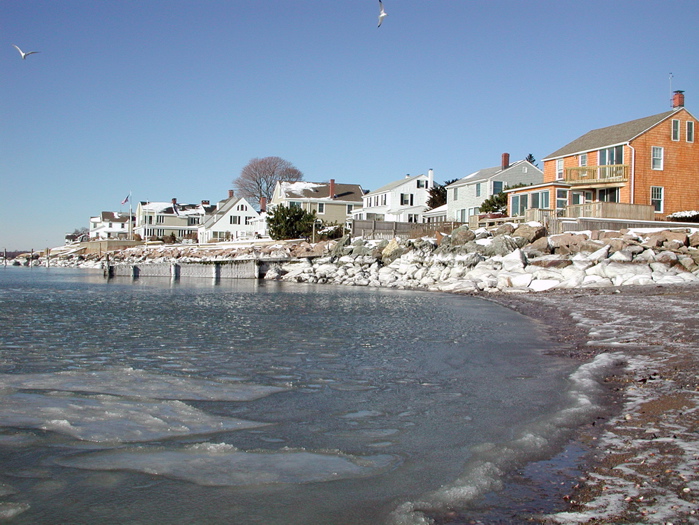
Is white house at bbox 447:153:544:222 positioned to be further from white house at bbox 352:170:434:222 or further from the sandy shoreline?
the sandy shoreline

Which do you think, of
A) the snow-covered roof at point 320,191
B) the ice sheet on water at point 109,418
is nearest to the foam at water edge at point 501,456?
the ice sheet on water at point 109,418

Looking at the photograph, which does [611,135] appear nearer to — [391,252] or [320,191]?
[391,252]

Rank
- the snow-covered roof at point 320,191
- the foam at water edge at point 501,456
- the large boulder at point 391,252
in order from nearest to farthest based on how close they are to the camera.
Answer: the foam at water edge at point 501,456 → the large boulder at point 391,252 → the snow-covered roof at point 320,191

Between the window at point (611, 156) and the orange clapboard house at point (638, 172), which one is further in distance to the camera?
the window at point (611, 156)

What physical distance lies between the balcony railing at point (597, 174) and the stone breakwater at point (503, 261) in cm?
690

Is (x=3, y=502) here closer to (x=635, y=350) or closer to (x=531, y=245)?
(x=635, y=350)

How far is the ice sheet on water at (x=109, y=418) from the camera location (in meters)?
7.65

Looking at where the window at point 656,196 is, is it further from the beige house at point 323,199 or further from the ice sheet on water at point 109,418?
the beige house at point 323,199

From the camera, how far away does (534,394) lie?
9.68 m

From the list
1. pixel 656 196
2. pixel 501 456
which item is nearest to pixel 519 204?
pixel 656 196

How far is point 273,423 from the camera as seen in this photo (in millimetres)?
8219

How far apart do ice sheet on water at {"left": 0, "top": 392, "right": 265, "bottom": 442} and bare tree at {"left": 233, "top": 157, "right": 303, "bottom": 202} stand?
330 ft

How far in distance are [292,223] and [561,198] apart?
31.8 meters

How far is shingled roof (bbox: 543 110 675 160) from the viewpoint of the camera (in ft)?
139
